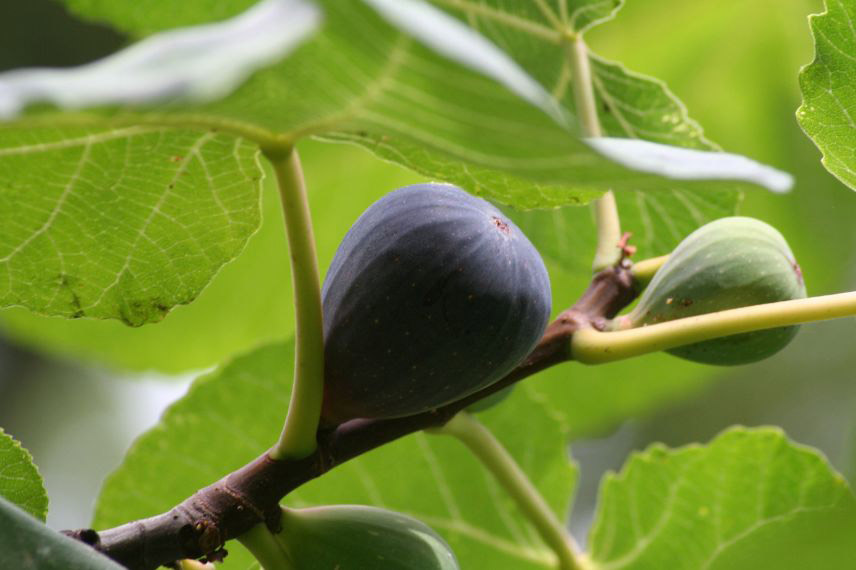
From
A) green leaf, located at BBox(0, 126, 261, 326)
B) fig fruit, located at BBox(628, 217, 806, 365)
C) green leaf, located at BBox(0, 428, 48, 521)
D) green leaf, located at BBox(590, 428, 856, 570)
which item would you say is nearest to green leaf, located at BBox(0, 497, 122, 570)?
green leaf, located at BBox(0, 428, 48, 521)

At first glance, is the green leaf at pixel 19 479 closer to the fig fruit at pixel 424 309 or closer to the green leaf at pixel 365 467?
the fig fruit at pixel 424 309

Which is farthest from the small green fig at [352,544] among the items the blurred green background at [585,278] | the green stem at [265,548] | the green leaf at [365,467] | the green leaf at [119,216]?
the blurred green background at [585,278]

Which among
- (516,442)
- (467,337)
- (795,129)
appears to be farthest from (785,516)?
(795,129)

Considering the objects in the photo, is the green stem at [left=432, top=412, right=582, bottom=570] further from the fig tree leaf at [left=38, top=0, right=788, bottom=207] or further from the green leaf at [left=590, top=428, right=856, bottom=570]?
the fig tree leaf at [left=38, top=0, right=788, bottom=207]

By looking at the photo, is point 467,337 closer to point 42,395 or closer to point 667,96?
point 667,96

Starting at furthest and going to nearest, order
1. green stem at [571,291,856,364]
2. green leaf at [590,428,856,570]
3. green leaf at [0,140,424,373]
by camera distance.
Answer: green leaf at [0,140,424,373] → green leaf at [590,428,856,570] → green stem at [571,291,856,364]
